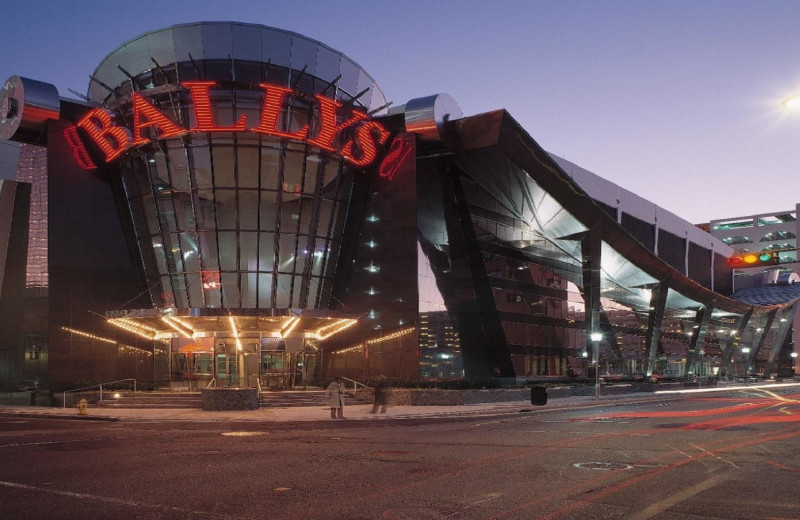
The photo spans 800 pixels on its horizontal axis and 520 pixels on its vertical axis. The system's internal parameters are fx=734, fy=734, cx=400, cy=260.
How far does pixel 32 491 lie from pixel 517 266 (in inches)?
1733

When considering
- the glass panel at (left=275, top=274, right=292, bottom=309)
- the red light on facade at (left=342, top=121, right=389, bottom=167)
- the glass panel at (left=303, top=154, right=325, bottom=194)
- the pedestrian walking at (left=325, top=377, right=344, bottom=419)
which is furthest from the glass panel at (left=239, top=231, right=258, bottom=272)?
the pedestrian walking at (left=325, top=377, right=344, bottom=419)

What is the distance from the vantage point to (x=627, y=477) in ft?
40.8

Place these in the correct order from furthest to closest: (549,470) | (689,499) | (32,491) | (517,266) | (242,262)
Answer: (517,266) < (242,262) < (549,470) < (32,491) < (689,499)

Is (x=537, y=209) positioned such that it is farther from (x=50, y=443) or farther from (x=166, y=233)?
(x=50, y=443)

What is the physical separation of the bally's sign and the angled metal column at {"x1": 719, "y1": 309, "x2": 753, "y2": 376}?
6496 cm

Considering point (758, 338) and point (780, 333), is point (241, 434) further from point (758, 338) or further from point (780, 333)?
point (780, 333)

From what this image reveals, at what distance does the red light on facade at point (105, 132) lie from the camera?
4044 cm

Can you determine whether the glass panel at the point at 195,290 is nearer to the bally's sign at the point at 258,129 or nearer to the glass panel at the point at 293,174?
the glass panel at the point at 293,174

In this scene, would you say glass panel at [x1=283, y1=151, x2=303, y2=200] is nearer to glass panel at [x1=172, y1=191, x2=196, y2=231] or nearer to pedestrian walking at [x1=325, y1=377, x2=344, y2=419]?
glass panel at [x1=172, y1=191, x2=196, y2=231]

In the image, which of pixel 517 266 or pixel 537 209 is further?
pixel 517 266

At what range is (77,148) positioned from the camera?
4297 centimetres

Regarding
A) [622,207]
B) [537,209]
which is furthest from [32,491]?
[622,207]

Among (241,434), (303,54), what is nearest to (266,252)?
(303,54)

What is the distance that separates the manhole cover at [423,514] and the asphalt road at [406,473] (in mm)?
19
